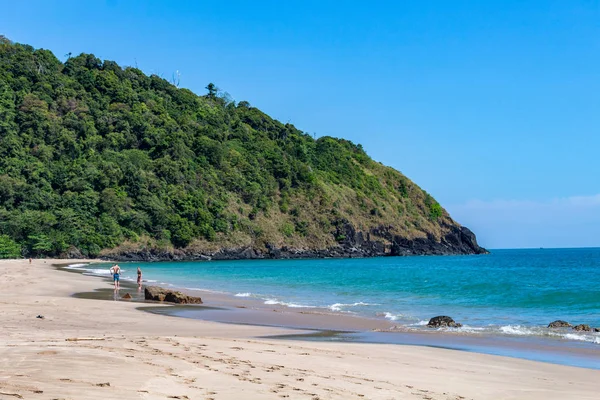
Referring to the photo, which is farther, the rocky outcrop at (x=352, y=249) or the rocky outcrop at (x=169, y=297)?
the rocky outcrop at (x=352, y=249)

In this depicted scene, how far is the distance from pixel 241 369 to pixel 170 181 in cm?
10475

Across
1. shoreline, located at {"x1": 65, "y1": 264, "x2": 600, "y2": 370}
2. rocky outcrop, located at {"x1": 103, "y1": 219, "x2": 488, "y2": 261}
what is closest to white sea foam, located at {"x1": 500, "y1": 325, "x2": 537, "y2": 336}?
shoreline, located at {"x1": 65, "y1": 264, "x2": 600, "y2": 370}

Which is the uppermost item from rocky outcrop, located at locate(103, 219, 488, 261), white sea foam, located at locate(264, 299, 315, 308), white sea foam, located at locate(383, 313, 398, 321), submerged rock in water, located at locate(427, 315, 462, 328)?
rocky outcrop, located at locate(103, 219, 488, 261)

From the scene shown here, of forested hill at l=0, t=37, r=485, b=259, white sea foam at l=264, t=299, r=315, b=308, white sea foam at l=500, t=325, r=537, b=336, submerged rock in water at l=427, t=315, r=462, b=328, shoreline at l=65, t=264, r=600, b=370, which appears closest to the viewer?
shoreline at l=65, t=264, r=600, b=370

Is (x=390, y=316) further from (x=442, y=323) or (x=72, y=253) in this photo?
(x=72, y=253)

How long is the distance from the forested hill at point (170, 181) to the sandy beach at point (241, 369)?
76251 millimetres

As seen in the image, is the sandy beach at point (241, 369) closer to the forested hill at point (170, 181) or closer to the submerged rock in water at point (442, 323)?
the submerged rock in water at point (442, 323)

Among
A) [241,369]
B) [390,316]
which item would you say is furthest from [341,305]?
[241,369]

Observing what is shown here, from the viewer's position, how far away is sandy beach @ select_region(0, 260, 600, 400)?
7.37m

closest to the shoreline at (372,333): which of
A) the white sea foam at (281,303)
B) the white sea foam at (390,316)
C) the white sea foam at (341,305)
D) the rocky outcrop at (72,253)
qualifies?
the white sea foam at (341,305)

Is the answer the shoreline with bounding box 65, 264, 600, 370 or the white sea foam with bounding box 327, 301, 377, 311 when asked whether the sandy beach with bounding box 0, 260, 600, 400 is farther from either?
the white sea foam with bounding box 327, 301, 377, 311

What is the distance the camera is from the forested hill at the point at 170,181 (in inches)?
3757

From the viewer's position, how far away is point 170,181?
11125 centimetres

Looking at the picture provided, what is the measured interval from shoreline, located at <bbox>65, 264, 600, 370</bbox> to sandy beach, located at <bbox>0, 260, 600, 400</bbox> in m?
1.38
